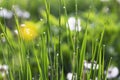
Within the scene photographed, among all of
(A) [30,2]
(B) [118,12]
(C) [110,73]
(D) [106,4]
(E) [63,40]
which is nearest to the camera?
(C) [110,73]

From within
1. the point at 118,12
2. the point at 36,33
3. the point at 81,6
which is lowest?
the point at 36,33

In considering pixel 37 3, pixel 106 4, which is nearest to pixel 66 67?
pixel 106 4

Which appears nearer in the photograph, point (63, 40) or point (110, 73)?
point (110, 73)

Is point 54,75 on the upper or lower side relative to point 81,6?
lower

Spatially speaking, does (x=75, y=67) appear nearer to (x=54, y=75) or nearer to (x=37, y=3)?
(x=54, y=75)

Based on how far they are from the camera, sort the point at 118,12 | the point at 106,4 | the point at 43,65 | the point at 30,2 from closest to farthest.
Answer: the point at 43,65 < the point at 118,12 < the point at 106,4 < the point at 30,2

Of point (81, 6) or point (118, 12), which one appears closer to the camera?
point (118, 12)

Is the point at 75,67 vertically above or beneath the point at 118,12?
beneath

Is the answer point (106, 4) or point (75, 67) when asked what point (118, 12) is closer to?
point (106, 4)

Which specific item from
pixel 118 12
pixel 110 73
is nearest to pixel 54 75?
pixel 110 73
